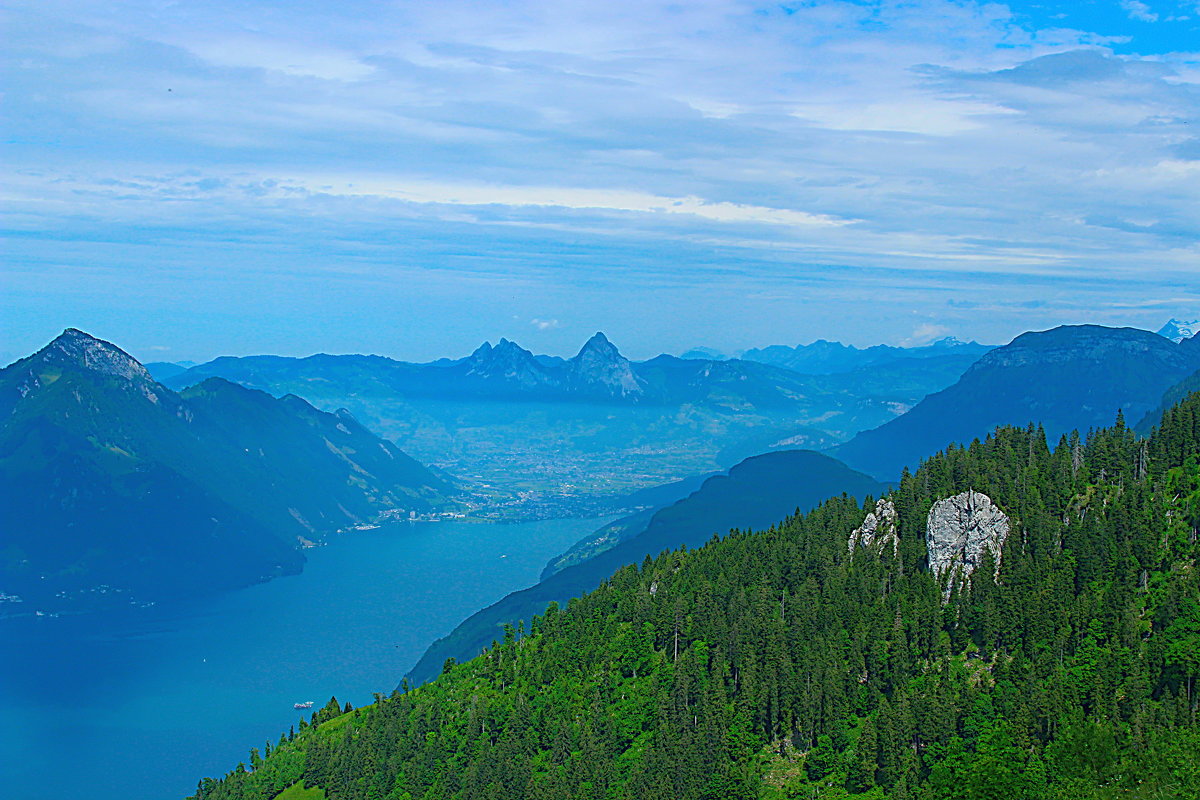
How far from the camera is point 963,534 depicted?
365ft

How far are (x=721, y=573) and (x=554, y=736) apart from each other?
99.3 feet

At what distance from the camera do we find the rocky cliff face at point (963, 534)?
359ft

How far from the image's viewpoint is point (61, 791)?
18075 centimetres

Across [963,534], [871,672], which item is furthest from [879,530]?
[871,672]

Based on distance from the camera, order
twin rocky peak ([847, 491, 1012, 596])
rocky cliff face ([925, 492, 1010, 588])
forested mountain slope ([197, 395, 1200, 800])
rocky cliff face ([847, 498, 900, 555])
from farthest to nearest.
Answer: rocky cliff face ([847, 498, 900, 555]) < rocky cliff face ([925, 492, 1010, 588]) < twin rocky peak ([847, 491, 1012, 596]) < forested mountain slope ([197, 395, 1200, 800])

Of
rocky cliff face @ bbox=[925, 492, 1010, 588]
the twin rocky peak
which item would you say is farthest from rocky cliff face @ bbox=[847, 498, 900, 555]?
rocky cliff face @ bbox=[925, 492, 1010, 588]

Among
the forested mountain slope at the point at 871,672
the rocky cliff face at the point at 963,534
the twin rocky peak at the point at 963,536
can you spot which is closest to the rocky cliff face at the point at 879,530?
the forested mountain slope at the point at 871,672

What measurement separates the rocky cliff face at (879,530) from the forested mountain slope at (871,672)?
1091 mm

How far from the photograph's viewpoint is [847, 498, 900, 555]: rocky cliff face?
12003 cm

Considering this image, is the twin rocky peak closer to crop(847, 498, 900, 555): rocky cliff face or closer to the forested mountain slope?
the forested mountain slope

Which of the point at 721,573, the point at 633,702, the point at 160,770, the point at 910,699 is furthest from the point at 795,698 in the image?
the point at 160,770

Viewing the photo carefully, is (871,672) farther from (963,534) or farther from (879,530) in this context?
(879,530)

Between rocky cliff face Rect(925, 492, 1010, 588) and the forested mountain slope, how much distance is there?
2.74 ft

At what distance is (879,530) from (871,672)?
23524 millimetres
